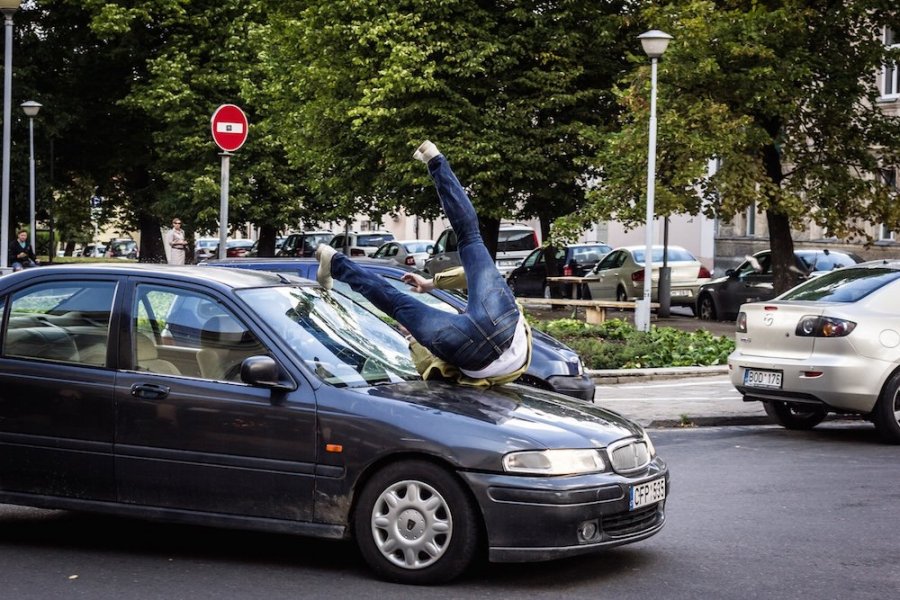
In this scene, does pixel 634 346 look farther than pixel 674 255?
No

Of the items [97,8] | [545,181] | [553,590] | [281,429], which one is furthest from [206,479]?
[97,8]

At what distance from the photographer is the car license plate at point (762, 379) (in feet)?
40.3

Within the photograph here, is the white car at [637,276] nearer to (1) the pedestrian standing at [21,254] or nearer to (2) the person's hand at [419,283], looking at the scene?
(1) the pedestrian standing at [21,254]

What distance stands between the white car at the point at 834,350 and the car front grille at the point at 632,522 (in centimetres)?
546

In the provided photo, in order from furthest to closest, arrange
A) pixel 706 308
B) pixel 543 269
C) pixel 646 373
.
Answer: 1. pixel 543 269
2. pixel 706 308
3. pixel 646 373

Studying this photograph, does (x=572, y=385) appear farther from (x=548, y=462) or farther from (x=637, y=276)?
(x=637, y=276)

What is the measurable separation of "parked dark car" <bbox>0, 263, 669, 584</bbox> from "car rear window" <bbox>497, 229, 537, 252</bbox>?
1357 inches

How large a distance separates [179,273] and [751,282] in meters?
23.4

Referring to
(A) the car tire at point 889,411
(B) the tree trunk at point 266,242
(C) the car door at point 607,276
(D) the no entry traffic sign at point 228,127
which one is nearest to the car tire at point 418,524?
(A) the car tire at point 889,411

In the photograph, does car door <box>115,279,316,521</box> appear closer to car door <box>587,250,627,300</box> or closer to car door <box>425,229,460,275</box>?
car door <box>587,250,627,300</box>

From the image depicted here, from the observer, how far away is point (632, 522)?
6.73m

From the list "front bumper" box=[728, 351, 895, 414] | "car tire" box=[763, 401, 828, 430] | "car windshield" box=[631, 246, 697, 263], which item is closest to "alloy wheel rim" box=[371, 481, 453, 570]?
"front bumper" box=[728, 351, 895, 414]

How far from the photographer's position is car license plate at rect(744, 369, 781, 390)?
12.3 m

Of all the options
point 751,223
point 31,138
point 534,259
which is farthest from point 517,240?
point 31,138
